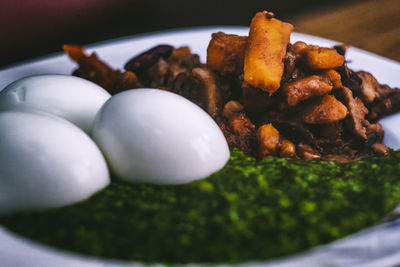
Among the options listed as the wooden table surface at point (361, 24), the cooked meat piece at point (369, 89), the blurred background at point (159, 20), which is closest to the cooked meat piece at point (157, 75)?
the cooked meat piece at point (369, 89)

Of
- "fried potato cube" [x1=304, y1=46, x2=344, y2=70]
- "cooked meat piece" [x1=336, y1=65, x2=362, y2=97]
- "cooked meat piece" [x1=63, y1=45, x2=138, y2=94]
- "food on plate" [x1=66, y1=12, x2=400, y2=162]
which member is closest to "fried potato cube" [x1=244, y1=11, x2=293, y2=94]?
"food on plate" [x1=66, y1=12, x2=400, y2=162]

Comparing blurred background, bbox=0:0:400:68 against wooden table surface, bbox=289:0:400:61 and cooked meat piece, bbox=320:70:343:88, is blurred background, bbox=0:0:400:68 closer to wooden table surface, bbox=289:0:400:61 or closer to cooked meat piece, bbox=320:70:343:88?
wooden table surface, bbox=289:0:400:61

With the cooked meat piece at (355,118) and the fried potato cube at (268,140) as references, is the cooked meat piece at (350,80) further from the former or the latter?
the fried potato cube at (268,140)

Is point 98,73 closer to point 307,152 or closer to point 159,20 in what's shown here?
point 307,152

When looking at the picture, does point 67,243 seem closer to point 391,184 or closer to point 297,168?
point 297,168

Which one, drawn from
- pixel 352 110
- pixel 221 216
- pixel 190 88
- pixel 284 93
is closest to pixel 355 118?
pixel 352 110
